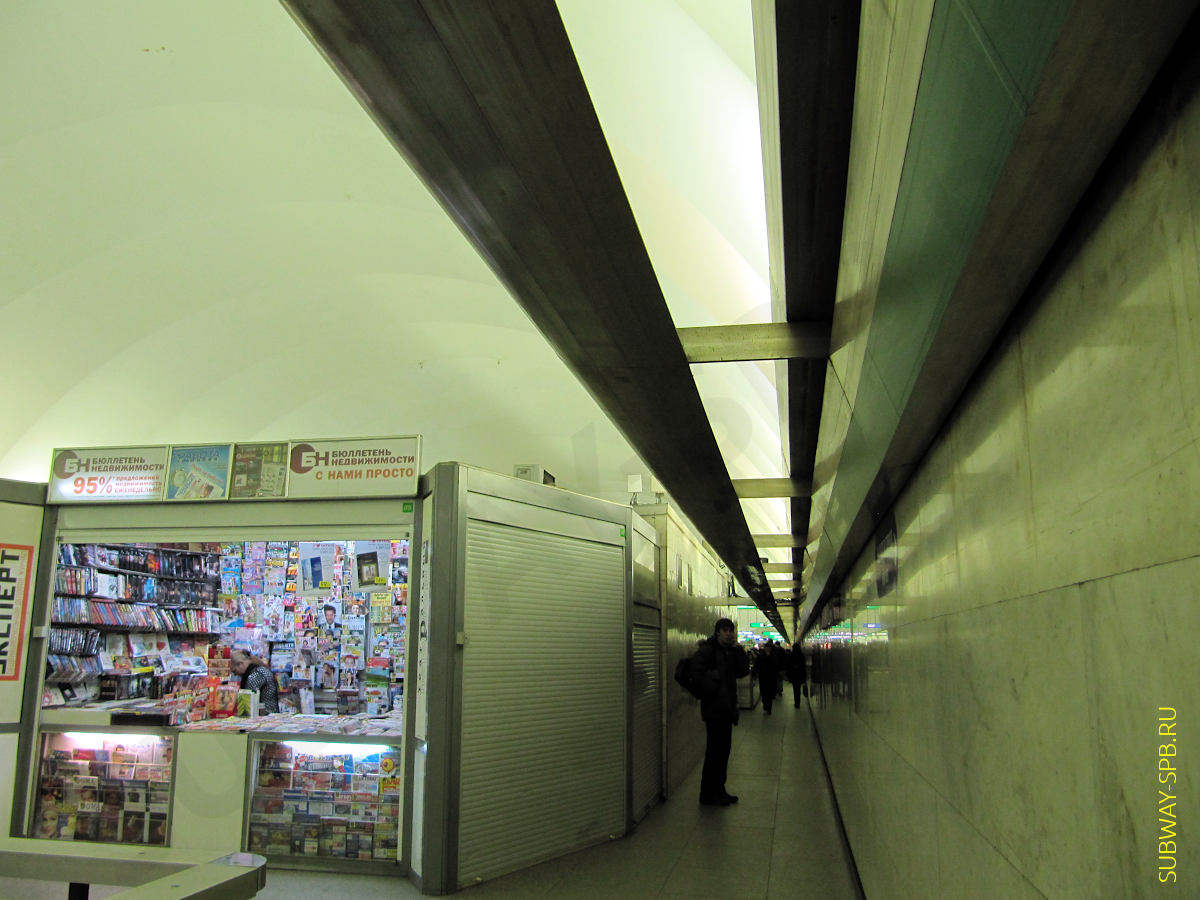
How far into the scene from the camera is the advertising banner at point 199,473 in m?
6.42

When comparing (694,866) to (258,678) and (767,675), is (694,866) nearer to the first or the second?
(258,678)

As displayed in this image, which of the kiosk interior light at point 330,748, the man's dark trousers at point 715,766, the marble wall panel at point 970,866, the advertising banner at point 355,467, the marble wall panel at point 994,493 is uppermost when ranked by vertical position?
the advertising banner at point 355,467

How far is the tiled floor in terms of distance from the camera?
5.41 metres

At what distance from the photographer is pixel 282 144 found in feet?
32.8

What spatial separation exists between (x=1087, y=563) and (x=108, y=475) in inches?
275

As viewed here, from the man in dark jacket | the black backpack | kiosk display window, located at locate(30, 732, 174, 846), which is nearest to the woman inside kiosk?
kiosk display window, located at locate(30, 732, 174, 846)

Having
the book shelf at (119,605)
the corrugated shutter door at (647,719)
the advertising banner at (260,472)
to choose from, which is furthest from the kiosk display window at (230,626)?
the corrugated shutter door at (647,719)

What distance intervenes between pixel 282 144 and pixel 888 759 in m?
9.17

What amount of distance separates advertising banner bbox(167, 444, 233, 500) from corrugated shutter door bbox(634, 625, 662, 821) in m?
3.70

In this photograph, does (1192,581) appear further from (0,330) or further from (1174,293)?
(0,330)

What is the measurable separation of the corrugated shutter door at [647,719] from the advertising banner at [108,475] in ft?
13.7

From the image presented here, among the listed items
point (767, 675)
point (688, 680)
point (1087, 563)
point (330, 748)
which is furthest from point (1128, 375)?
point (767, 675)

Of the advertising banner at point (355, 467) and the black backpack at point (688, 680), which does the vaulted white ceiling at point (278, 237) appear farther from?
the black backpack at point (688, 680)

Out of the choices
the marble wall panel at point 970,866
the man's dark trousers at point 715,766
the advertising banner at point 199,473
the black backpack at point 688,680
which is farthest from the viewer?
the man's dark trousers at point 715,766
